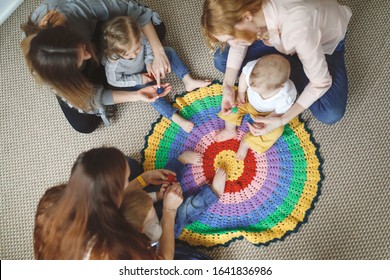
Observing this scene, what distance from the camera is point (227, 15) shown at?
0.83 meters

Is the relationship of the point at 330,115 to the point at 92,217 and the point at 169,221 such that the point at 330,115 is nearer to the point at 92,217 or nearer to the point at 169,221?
the point at 169,221

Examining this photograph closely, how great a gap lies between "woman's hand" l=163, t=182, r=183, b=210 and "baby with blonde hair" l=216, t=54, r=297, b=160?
20cm

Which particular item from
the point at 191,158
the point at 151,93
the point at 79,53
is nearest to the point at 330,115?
the point at 191,158

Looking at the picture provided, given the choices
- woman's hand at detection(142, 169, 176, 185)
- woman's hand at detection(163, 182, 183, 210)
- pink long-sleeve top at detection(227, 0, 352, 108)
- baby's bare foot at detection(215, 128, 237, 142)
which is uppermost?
pink long-sleeve top at detection(227, 0, 352, 108)

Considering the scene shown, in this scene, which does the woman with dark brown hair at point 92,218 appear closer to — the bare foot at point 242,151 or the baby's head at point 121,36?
the baby's head at point 121,36

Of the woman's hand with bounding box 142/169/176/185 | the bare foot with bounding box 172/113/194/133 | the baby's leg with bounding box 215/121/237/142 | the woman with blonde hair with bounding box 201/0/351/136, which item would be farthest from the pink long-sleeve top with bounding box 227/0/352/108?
the woman's hand with bounding box 142/169/176/185

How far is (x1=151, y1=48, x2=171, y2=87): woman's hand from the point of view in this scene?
3.72 feet

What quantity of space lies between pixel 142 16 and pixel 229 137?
1.40 ft

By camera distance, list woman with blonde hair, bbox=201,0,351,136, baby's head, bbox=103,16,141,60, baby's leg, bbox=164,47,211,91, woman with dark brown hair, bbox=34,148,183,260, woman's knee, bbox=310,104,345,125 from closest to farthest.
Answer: woman with dark brown hair, bbox=34,148,183,260, woman with blonde hair, bbox=201,0,351,136, baby's head, bbox=103,16,141,60, woman's knee, bbox=310,104,345,125, baby's leg, bbox=164,47,211,91

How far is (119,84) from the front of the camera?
1.13 m

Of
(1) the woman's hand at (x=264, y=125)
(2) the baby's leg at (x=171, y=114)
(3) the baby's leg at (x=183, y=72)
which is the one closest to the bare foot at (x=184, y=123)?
(2) the baby's leg at (x=171, y=114)

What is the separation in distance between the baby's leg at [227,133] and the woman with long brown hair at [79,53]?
202 millimetres

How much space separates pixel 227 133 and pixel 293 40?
350 mm

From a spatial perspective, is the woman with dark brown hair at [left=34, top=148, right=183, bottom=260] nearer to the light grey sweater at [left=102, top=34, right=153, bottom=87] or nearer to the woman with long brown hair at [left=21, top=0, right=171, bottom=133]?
the woman with long brown hair at [left=21, top=0, right=171, bottom=133]
